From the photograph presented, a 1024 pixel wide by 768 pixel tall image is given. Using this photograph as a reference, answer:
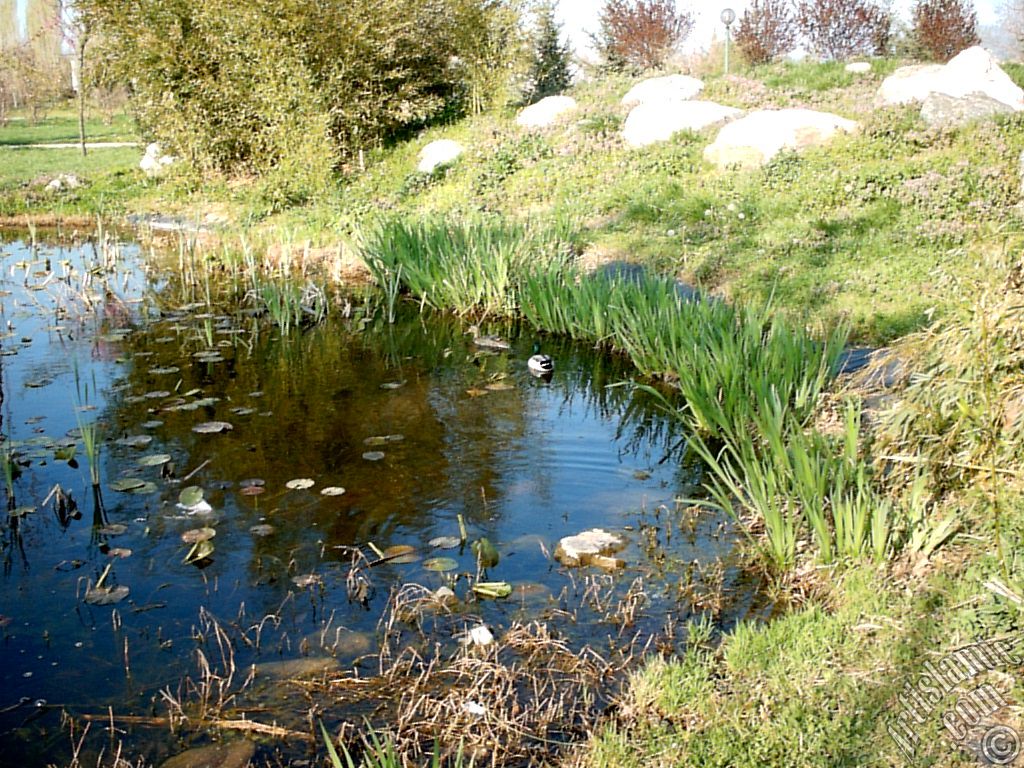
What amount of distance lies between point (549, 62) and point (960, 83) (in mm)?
8896

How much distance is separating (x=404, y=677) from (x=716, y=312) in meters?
3.23

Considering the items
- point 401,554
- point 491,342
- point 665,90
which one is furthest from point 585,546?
point 665,90

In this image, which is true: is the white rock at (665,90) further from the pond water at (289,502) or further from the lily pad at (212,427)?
the lily pad at (212,427)

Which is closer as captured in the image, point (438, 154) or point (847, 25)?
point (438, 154)

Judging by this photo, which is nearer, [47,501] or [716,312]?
[47,501]

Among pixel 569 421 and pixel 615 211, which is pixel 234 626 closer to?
pixel 569 421

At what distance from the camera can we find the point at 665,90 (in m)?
14.4

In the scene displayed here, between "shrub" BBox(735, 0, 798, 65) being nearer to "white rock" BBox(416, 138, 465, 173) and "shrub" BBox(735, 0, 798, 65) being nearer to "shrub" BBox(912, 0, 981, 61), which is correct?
"shrub" BBox(912, 0, 981, 61)

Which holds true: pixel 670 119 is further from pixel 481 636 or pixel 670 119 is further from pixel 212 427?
pixel 481 636

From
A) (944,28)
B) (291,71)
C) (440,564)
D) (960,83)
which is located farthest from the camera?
(944,28)

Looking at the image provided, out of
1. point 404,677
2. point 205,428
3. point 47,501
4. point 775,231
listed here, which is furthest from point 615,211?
point 404,677

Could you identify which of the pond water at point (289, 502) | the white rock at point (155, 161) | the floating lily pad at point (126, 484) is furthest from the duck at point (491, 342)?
the white rock at point (155, 161)

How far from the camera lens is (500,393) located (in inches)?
244

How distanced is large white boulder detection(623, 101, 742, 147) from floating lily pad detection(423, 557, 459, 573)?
9.59m
